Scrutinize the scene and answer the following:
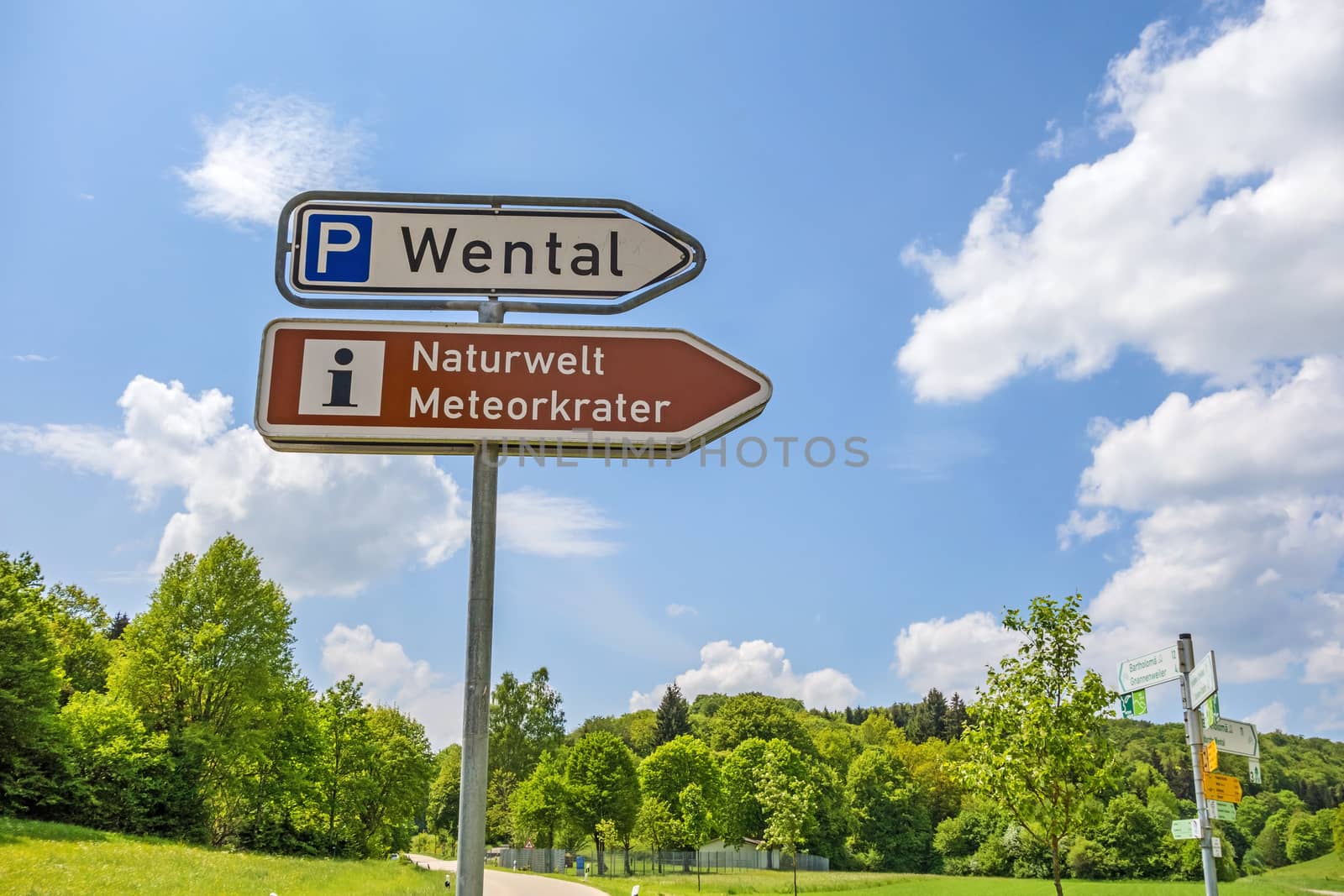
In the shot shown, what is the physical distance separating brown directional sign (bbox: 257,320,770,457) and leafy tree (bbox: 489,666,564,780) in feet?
243

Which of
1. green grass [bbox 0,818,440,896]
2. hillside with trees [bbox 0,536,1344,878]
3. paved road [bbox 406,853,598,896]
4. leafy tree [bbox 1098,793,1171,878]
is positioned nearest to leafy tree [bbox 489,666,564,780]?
hillside with trees [bbox 0,536,1344,878]

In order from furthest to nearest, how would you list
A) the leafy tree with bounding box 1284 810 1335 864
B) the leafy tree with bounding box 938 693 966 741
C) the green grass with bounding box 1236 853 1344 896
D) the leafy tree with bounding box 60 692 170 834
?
the leafy tree with bounding box 938 693 966 741
the leafy tree with bounding box 1284 810 1335 864
the green grass with bounding box 1236 853 1344 896
the leafy tree with bounding box 60 692 170 834

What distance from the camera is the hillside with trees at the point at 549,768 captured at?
1819 centimetres

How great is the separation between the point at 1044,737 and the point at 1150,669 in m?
5.54

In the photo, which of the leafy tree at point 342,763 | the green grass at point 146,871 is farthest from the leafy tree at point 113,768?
the leafy tree at point 342,763

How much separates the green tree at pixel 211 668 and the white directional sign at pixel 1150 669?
45.4m

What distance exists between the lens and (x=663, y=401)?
4445 millimetres

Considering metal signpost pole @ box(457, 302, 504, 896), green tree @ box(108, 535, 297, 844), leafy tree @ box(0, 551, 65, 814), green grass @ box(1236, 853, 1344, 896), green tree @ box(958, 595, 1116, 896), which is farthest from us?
green grass @ box(1236, 853, 1344, 896)

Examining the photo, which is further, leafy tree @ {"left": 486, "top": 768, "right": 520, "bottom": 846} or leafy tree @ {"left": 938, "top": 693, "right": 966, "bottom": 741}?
leafy tree @ {"left": 938, "top": 693, "right": 966, "bottom": 741}

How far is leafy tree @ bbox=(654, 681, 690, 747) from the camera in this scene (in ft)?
334

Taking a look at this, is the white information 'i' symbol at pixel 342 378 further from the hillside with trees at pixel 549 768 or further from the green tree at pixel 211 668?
the green tree at pixel 211 668

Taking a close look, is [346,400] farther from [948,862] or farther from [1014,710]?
[948,862]

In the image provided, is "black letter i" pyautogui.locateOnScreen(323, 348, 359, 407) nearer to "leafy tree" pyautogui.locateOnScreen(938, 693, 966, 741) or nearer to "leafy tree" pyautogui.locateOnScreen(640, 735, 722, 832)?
"leafy tree" pyautogui.locateOnScreen(640, 735, 722, 832)

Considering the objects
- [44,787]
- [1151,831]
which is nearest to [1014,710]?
[44,787]
